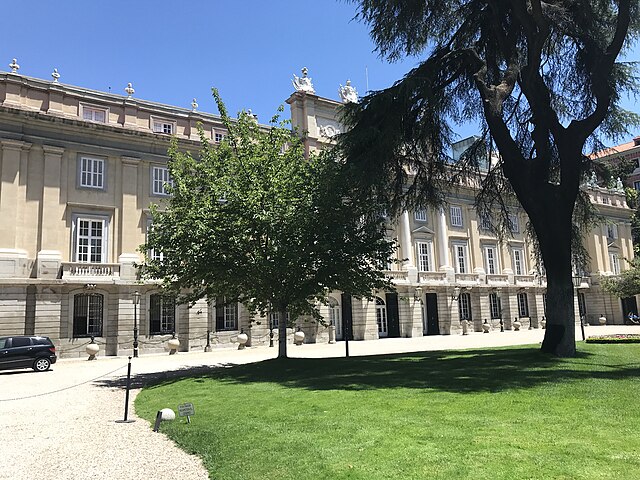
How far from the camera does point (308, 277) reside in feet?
58.6

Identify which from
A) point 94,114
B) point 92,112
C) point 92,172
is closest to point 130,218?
point 92,172

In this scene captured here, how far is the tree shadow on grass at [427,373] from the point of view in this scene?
1160 cm

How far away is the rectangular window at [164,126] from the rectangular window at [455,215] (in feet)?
82.6

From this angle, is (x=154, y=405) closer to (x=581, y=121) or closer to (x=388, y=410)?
(x=388, y=410)

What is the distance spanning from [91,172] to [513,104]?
907 inches

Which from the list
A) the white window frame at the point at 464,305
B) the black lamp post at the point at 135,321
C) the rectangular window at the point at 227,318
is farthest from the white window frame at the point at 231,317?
the white window frame at the point at 464,305

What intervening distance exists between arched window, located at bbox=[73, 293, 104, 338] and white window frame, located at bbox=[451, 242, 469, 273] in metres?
29.0

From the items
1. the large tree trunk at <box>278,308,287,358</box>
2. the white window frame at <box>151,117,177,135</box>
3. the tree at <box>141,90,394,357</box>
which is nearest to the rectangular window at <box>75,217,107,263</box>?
the white window frame at <box>151,117,177,135</box>

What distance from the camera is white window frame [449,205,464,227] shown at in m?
45.3

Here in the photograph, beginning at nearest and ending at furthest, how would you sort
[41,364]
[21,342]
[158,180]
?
[21,342]
[41,364]
[158,180]

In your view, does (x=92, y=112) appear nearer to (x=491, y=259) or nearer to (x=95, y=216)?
(x=95, y=216)

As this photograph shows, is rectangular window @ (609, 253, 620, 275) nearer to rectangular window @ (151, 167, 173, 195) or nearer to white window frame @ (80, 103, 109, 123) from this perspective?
rectangular window @ (151, 167, 173, 195)

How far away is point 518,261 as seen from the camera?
162ft

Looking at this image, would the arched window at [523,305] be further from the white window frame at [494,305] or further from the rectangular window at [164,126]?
the rectangular window at [164,126]
